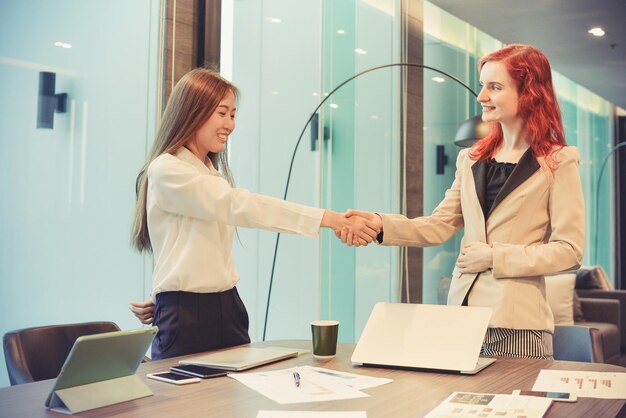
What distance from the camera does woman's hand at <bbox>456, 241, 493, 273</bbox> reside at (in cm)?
177

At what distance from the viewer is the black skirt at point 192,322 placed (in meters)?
1.86

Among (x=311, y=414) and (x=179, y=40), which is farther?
(x=179, y=40)

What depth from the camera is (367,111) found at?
492cm

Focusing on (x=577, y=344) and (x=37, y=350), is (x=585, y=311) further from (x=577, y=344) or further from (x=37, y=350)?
(x=37, y=350)

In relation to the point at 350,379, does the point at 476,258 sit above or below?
above

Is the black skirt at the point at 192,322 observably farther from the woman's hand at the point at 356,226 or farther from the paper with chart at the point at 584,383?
the paper with chart at the point at 584,383

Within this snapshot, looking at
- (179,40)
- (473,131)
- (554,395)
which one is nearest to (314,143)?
(473,131)

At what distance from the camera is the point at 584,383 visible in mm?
1364

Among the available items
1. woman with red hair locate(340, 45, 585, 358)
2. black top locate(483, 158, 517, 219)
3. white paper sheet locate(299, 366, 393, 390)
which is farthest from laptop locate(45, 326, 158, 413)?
black top locate(483, 158, 517, 219)

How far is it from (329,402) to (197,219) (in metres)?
0.84

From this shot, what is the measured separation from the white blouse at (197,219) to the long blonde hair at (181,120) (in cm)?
9

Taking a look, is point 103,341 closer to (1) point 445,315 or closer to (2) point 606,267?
(1) point 445,315

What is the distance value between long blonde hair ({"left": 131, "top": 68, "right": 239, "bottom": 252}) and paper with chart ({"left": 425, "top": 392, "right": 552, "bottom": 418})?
1.15 metres

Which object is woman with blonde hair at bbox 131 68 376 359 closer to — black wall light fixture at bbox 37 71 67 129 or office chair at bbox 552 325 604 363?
black wall light fixture at bbox 37 71 67 129
